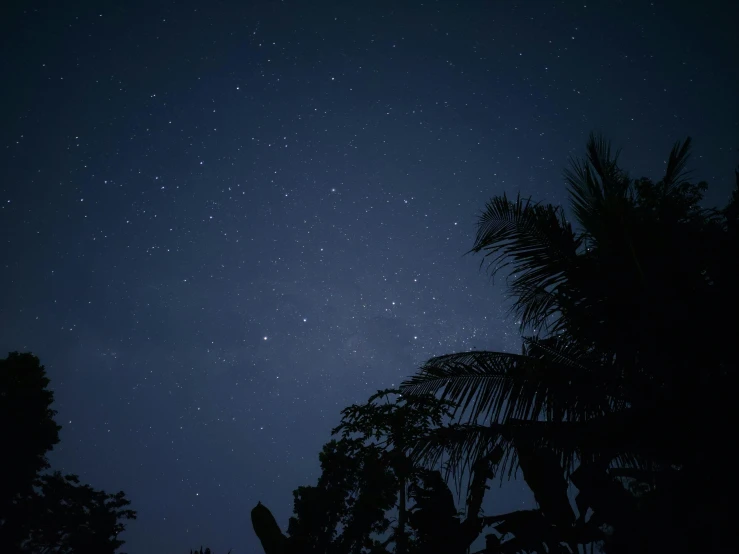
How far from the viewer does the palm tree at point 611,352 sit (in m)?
2.61

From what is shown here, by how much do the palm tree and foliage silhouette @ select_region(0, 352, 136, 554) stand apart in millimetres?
14699

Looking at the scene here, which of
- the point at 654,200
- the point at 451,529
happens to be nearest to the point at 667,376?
the point at 451,529

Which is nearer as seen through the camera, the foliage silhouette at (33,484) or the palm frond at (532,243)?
the palm frond at (532,243)

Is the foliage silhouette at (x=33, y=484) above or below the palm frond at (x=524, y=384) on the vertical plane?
above

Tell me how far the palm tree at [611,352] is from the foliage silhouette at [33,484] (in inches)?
579

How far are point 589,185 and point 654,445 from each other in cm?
214

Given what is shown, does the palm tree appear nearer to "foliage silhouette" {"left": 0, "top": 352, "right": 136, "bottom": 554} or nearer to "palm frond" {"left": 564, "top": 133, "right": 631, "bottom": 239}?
"palm frond" {"left": 564, "top": 133, "right": 631, "bottom": 239}

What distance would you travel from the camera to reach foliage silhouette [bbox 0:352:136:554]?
13.4 m

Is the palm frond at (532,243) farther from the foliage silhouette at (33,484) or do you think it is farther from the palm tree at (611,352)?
the foliage silhouette at (33,484)

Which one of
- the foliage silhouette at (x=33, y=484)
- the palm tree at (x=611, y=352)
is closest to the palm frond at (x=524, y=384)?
A: the palm tree at (x=611, y=352)

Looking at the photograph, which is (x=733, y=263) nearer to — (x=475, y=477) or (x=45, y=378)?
(x=475, y=477)

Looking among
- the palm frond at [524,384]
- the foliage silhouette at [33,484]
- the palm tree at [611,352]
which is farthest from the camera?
the foliage silhouette at [33,484]

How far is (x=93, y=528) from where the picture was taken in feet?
52.2

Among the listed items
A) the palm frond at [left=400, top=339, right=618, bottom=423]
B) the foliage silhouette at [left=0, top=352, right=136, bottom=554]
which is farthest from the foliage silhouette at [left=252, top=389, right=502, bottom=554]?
the foliage silhouette at [left=0, top=352, right=136, bottom=554]
